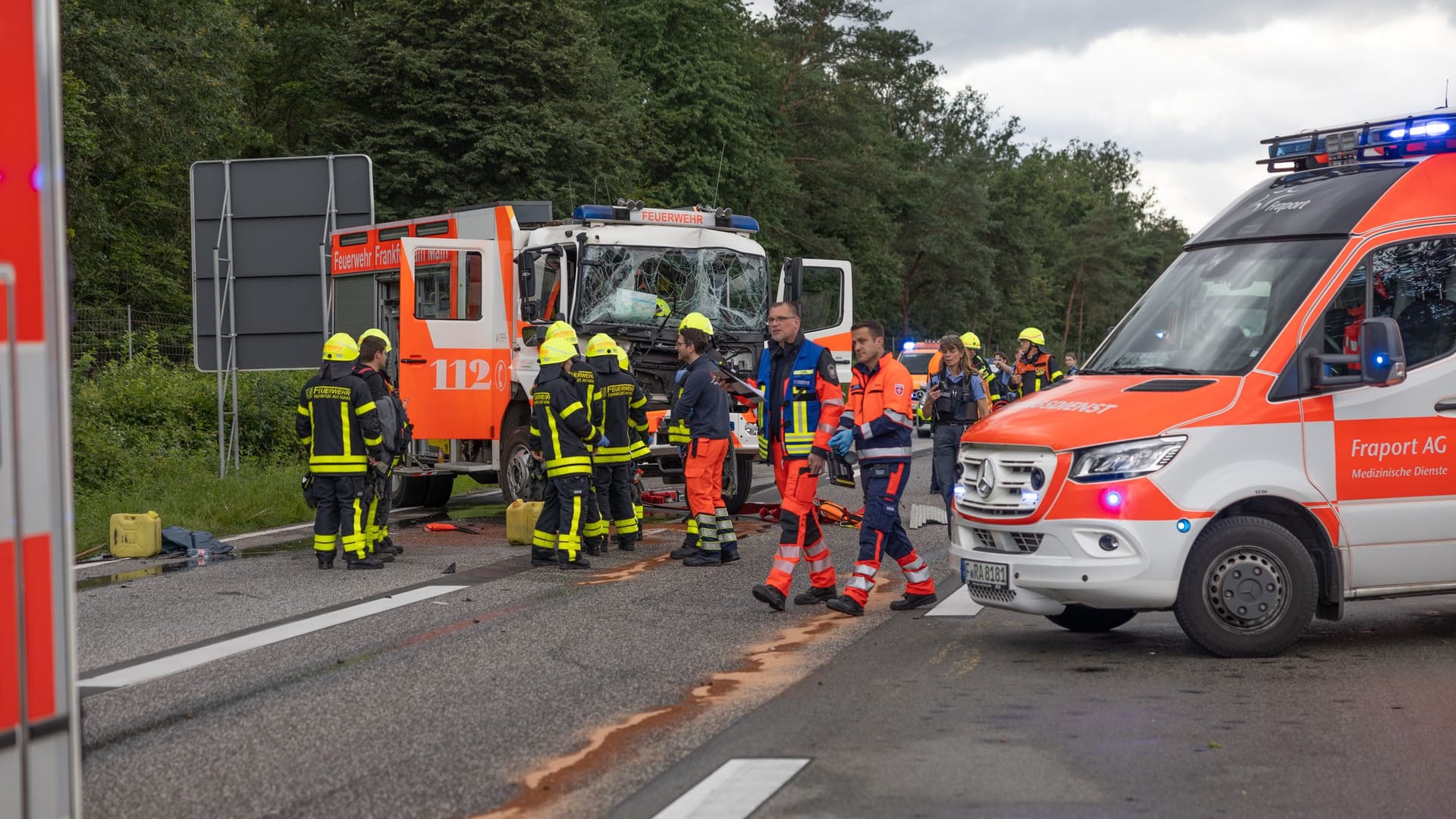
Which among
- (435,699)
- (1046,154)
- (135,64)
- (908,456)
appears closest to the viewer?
(435,699)

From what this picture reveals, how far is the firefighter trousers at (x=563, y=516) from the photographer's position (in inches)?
461

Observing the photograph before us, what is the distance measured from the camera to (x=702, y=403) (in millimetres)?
12008

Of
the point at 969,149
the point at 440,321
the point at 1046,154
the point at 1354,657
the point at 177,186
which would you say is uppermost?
the point at 1046,154

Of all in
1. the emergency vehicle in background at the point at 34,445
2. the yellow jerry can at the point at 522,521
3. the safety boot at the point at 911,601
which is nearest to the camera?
the emergency vehicle in background at the point at 34,445

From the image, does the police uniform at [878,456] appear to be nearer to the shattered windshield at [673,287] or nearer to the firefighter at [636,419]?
the firefighter at [636,419]

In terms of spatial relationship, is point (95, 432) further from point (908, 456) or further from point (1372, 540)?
point (1372, 540)

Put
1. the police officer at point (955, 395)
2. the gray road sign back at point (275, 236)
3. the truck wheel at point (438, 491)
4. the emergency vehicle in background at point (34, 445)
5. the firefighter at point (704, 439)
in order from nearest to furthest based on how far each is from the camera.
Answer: the emergency vehicle in background at point (34, 445) < the firefighter at point (704, 439) < the police officer at point (955, 395) < the truck wheel at point (438, 491) < the gray road sign back at point (275, 236)

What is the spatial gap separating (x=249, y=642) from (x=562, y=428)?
4105 mm

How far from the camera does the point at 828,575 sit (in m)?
9.65

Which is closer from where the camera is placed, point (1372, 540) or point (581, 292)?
point (1372, 540)

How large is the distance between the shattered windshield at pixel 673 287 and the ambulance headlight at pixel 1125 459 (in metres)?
8.05

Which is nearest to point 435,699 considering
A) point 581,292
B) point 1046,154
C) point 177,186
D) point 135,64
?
point 581,292

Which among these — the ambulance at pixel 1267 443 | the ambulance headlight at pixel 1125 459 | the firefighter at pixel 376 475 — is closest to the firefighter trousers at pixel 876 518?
the ambulance at pixel 1267 443

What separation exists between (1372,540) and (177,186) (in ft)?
113
